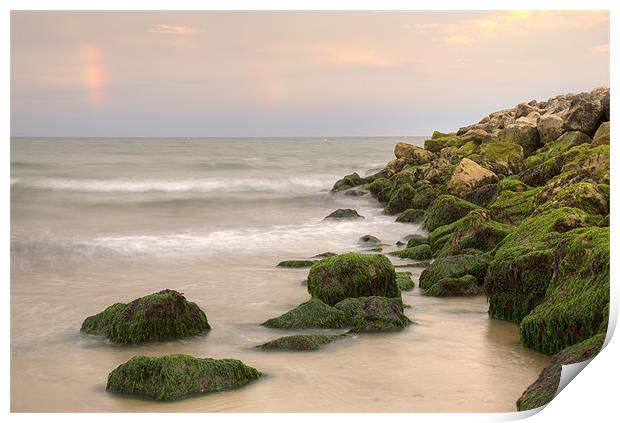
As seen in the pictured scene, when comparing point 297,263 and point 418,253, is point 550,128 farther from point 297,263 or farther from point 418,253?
point 297,263

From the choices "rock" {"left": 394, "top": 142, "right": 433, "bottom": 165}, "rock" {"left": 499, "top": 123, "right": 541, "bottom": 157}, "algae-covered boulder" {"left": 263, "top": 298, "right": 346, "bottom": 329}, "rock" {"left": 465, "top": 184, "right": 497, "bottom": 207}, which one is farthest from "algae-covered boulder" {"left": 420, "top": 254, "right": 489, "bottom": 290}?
"rock" {"left": 394, "top": 142, "right": 433, "bottom": 165}

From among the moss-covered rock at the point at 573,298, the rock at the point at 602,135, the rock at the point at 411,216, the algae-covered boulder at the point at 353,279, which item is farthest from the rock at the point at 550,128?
the moss-covered rock at the point at 573,298

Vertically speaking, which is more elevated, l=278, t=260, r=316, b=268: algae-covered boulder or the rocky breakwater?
the rocky breakwater

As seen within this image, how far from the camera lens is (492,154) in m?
10.4

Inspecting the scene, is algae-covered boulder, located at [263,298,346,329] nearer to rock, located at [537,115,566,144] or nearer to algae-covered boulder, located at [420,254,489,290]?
algae-covered boulder, located at [420,254,489,290]

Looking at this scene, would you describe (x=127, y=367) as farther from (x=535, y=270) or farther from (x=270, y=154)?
(x=270, y=154)

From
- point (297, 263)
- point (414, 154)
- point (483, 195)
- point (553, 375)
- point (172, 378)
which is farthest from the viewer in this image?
point (414, 154)

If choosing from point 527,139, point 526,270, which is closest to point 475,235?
point 526,270

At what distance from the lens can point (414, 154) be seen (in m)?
13.6

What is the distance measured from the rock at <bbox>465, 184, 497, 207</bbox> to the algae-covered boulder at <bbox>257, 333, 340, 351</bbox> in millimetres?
4571

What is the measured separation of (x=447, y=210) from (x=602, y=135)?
2.26 meters

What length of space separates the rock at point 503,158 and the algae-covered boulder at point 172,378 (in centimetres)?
701

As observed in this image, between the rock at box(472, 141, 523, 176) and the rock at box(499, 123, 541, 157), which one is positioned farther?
the rock at box(499, 123, 541, 157)

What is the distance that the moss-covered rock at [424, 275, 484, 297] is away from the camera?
5.18 metres
